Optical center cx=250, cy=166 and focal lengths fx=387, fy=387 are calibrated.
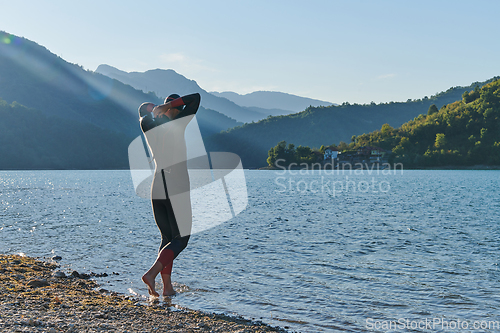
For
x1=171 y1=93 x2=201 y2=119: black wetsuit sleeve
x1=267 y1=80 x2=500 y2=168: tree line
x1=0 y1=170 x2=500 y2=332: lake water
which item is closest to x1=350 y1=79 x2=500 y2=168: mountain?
x1=267 y1=80 x2=500 y2=168: tree line

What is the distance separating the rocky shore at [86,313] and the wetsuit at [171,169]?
932 millimetres

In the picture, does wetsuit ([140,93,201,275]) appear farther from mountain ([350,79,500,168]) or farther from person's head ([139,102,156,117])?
mountain ([350,79,500,168])

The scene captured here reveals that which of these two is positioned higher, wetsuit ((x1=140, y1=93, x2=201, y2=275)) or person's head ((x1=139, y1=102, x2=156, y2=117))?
person's head ((x1=139, y1=102, x2=156, y2=117))

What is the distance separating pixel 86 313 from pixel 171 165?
2.43 meters

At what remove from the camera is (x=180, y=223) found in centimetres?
629

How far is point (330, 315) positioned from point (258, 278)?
2.73m

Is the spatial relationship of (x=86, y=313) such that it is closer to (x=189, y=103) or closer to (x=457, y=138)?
(x=189, y=103)

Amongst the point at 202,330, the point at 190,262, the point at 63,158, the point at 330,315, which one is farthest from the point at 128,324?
the point at 63,158

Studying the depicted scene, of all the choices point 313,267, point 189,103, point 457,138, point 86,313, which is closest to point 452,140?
point 457,138

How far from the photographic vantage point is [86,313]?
5.41m

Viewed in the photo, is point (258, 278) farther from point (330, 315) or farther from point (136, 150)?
point (136, 150)

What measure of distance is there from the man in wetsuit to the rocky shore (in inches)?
34.7

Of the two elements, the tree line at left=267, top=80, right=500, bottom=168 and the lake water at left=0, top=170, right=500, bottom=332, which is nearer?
the lake water at left=0, top=170, right=500, bottom=332

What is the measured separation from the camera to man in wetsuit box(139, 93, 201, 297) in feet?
20.0
